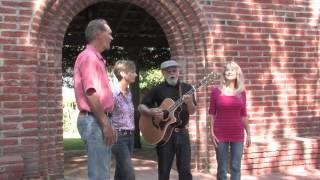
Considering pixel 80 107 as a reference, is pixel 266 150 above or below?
below

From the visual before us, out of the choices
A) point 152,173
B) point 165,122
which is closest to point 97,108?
point 165,122

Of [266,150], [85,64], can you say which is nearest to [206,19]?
[266,150]

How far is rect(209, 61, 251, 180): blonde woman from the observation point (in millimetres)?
5410

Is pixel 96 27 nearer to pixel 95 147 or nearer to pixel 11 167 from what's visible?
pixel 95 147

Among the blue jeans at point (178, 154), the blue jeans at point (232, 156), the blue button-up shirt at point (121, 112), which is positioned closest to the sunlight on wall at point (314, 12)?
the blue jeans at point (232, 156)

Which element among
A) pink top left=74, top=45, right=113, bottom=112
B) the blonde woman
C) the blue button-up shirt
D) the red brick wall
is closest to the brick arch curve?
the red brick wall

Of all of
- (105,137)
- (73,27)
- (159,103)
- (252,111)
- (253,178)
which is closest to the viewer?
(105,137)

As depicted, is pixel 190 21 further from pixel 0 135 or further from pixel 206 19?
pixel 0 135

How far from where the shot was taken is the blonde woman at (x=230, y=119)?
17.7 feet

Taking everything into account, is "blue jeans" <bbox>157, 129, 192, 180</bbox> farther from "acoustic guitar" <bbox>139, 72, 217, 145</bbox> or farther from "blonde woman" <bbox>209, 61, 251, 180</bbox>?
"blonde woman" <bbox>209, 61, 251, 180</bbox>

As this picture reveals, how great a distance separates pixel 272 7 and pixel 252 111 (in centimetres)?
173

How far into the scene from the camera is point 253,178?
7.12m

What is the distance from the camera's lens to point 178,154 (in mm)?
5188

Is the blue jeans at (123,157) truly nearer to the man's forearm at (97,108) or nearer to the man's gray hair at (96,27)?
the man's forearm at (97,108)
